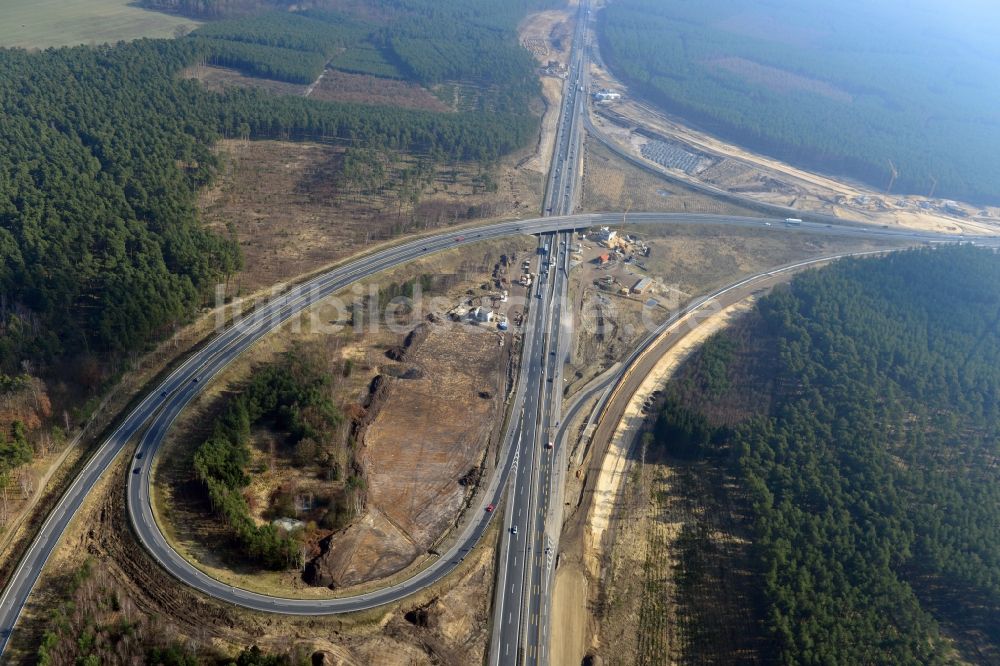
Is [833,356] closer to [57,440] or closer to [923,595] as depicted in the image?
[923,595]

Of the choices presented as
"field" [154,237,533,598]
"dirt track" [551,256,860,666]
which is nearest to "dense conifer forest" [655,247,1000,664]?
"dirt track" [551,256,860,666]

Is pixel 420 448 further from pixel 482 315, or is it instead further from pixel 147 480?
pixel 482 315

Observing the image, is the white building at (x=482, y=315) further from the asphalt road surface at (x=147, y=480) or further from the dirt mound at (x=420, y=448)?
the asphalt road surface at (x=147, y=480)

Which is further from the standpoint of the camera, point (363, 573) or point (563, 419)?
point (563, 419)

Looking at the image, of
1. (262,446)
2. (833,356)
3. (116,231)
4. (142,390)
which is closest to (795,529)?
(833,356)

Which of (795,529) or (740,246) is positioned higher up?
(740,246)

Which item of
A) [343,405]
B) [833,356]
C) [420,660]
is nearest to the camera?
[420,660]

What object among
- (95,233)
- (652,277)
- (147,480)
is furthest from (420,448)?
(652,277)

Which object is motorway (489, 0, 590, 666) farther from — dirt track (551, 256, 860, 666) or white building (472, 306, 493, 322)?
white building (472, 306, 493, 322)
